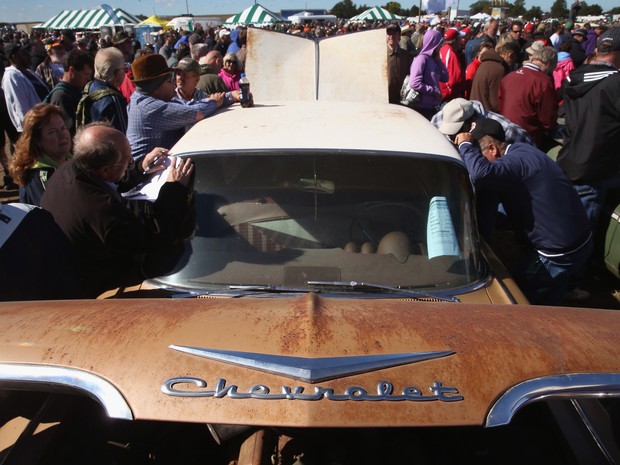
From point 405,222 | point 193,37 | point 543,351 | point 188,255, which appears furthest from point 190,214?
point 193,37

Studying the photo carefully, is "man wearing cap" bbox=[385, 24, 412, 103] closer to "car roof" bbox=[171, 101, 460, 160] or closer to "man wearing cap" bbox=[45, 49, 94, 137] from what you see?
"man wearing cap" bbox=[45, 49, 94, 137]

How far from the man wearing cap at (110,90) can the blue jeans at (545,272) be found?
3.39 metres

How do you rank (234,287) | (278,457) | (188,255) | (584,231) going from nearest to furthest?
(278,457), (234,287), (188,255), (584,231)

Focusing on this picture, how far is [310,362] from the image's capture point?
4.32ft

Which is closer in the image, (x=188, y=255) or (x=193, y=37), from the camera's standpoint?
(x=188, y=255)

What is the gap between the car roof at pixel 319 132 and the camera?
8.54ft

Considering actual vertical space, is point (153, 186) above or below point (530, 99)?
above

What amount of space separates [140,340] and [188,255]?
2.98ft

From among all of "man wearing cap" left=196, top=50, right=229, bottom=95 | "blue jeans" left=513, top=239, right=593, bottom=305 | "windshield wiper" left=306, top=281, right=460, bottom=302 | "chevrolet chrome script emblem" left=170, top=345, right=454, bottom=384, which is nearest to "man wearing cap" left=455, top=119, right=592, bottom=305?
"blue jeans" left=513, top=239, right=593, bottom=305

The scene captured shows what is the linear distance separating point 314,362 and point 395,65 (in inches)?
263

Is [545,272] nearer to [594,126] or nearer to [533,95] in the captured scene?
[594,126]

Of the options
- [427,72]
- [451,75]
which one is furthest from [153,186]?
[451,75]

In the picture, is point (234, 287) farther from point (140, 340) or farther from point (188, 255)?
point (140, 340)

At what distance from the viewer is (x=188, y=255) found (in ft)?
7.57
